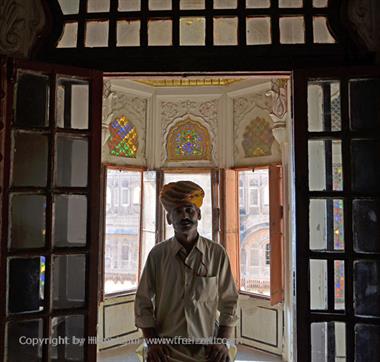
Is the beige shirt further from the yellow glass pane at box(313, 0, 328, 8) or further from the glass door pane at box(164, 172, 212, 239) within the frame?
the glass door pane at box(164, 172, 212, 239)

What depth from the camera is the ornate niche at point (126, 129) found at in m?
5.02

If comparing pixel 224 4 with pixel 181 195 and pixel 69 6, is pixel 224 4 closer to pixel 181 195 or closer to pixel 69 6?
pixel 69 6

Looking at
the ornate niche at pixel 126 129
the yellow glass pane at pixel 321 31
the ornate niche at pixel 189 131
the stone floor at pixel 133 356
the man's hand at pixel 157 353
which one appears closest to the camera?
the man's hand at pixel 157 353

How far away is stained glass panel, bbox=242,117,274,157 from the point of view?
16.0 feet

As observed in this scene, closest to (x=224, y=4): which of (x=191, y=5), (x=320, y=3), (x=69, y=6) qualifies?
(x=191, y=5)

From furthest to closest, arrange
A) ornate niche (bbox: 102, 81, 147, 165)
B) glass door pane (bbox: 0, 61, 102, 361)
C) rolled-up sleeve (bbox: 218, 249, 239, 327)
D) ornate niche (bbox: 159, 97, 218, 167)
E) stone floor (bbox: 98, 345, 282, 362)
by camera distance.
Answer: ornate niche (bbox: 159, 97, 218, 167) < ornate niche (bbox: 102, 81, 147, 165) < stone floor (bbox: 98, 345, 282, 362) < glass door pane (bbox: 0, 61, 102, 361) < rolled-up sleeve (bbox: 218, 249, 239, 327)

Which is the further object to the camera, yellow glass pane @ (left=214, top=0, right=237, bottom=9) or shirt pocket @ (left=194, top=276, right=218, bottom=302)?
yellow glass pane @ (left=214, top=0, right=237, bottom=9)

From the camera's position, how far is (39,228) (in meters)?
2.15

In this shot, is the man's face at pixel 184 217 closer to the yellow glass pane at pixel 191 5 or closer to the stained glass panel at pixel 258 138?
the yellow glass pane at pixel 191 5

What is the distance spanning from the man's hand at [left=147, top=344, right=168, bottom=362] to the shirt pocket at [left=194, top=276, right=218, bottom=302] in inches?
10.5

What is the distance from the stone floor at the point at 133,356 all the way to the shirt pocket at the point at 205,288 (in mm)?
2875

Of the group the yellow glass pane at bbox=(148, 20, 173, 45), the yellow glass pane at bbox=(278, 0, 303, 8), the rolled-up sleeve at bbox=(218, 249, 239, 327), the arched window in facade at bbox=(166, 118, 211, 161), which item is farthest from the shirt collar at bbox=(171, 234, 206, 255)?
the arched window in facade at bbox=(166, 118, 211, 161)

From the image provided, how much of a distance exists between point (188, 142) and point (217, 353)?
3711 mm

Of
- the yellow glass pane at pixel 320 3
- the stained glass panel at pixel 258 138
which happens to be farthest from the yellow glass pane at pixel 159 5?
the stained glass panel at pixel 258 138
